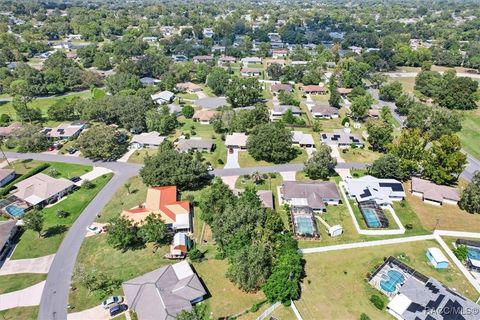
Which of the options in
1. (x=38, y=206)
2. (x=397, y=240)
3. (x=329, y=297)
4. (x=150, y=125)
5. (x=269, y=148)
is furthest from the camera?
(x=150, y=125)

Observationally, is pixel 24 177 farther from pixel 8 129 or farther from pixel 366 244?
pixel 366 244

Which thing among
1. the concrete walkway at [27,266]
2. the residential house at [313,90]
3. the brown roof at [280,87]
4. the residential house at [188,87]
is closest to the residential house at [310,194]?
the concrete walkway at [27,266]

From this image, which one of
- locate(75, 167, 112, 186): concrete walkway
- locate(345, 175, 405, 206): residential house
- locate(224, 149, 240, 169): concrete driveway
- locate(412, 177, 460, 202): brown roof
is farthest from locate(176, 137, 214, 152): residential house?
locate(412, 177, 460, 202): brown roof

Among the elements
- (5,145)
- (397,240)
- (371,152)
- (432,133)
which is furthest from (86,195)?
(432,133)

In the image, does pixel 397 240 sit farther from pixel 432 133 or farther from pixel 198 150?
pixel 198 150

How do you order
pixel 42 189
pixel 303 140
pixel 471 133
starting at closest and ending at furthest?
pixel 42 189, pixel 303 140, pixel 471 133

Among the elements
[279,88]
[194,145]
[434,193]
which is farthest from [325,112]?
[434,193]
